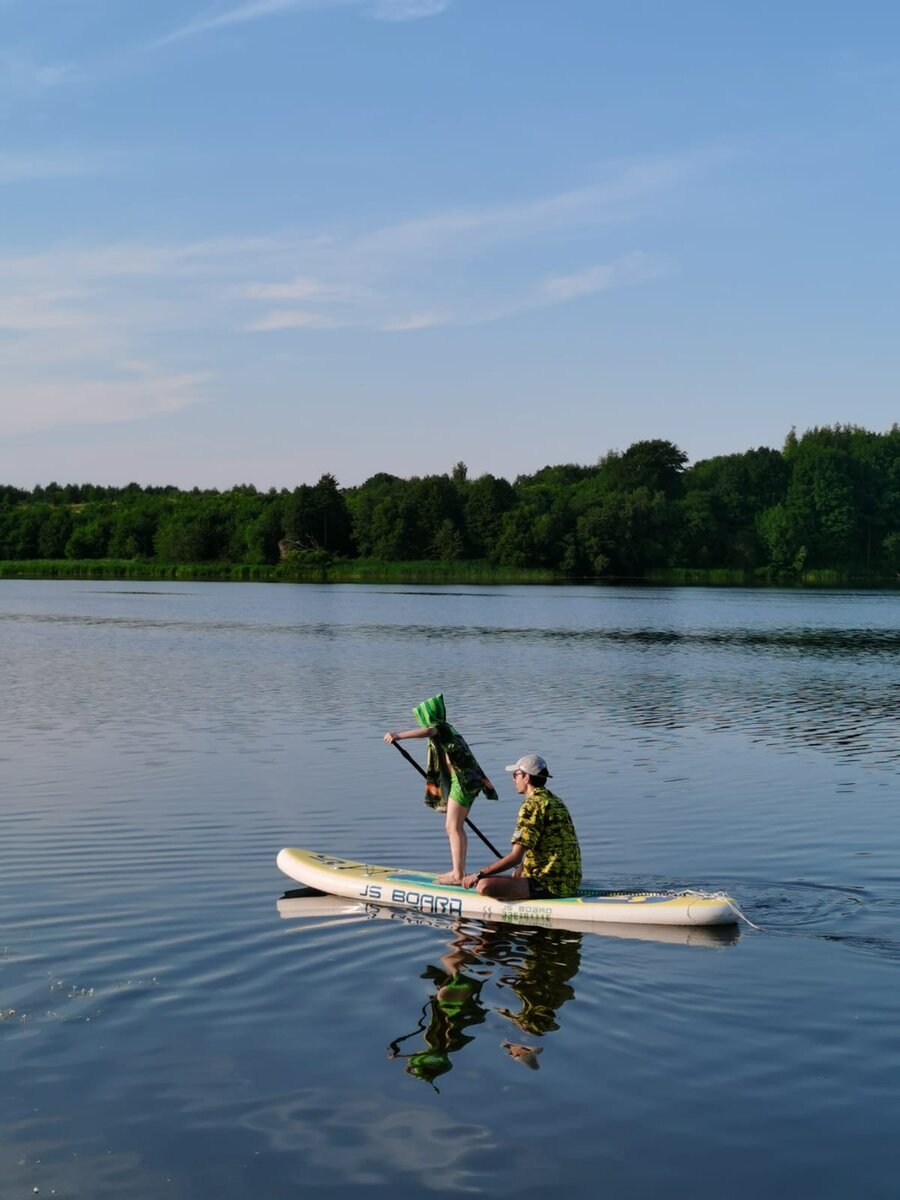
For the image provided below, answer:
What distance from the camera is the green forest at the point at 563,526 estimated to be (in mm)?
146250

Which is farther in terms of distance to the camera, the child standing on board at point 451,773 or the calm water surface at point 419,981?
the child standing on board at point 451,773

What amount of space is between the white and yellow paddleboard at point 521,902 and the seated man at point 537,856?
0.14 m

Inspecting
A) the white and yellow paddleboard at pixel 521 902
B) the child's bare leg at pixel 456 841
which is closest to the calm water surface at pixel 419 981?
the white and yellow paddleboard at pixel 521 902

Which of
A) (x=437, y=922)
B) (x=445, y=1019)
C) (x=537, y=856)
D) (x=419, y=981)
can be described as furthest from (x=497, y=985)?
(x=537, y=856)

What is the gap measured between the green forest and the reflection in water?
13072 centimetres

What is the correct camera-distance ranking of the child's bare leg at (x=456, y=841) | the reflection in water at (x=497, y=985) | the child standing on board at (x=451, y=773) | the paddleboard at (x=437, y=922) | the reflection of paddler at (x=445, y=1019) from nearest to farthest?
the reflection of paddler at (x=445, y=1019)
the reflection in water at (x=497, y=985)
the paddleboard at (x=437, y=922)
the child's bare leg at (x=456, y=841)
the child standing on board at (x=451, y=773)

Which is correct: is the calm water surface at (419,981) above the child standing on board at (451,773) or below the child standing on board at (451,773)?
below

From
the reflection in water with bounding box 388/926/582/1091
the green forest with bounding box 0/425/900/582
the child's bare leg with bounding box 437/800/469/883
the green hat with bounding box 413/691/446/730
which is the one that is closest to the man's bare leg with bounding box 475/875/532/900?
the reflection in water with bounding box 388/926/582/1091

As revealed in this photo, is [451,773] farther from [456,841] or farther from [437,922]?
[437,922]

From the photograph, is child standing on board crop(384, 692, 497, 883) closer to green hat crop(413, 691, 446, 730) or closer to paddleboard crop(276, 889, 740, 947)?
green hat crop(413, 691, 446, 730)

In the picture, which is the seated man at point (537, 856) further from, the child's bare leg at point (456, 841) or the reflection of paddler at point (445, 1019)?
the reflection of paddler at point (445, 1019)

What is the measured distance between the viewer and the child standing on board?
45.4 ft

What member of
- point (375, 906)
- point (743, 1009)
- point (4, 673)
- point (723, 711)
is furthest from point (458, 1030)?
point (4, 673)

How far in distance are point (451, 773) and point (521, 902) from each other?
1.82 meters
